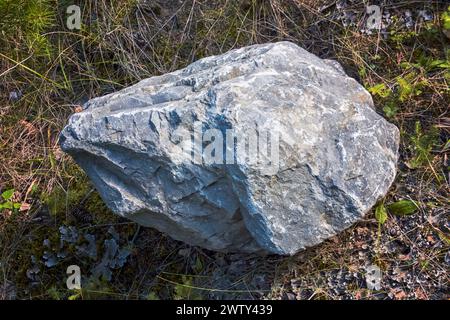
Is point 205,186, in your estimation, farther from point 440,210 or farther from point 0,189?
point 0,189

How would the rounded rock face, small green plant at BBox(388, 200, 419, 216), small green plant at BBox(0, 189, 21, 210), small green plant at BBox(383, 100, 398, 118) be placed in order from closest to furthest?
the rounded rock face, small green plant at BBox(388, 200, 419, 216), small green plant at BBox(383, 100, 398, 118), small green plant at BBox(0, 189, 21, 210)

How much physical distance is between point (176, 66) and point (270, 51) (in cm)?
114

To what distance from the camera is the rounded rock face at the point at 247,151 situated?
7.11 feet

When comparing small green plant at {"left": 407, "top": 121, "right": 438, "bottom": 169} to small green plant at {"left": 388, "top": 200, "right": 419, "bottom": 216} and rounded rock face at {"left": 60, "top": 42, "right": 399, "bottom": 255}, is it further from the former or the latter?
rounded rock face at {"left": 60, "top": 42, "right": 399, "bottom": 255}

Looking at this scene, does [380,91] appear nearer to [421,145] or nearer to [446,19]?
[421,145]

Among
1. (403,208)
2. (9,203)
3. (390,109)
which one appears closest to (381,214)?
(403,208)

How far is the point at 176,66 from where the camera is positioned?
346cm

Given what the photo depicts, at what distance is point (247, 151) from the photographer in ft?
6.97

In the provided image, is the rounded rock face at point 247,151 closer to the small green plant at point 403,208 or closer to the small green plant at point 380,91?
the small green plant at point 403,208

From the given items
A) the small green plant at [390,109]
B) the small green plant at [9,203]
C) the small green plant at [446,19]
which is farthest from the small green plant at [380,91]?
the small green plant at [9,203]

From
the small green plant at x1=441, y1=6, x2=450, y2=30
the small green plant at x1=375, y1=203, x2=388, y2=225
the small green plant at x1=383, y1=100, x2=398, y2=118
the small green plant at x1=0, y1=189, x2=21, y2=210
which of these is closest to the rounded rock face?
the small green plant at x1=375, y1=203, x2=388, y2=225

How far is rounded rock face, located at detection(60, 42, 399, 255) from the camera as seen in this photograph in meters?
2.17

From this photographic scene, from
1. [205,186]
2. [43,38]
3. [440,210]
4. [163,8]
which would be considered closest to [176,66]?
[163,8]

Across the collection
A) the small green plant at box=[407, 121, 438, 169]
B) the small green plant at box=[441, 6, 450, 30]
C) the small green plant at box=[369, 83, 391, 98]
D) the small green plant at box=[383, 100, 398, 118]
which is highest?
the small green plant at box=[441, 6, 450, 30]
